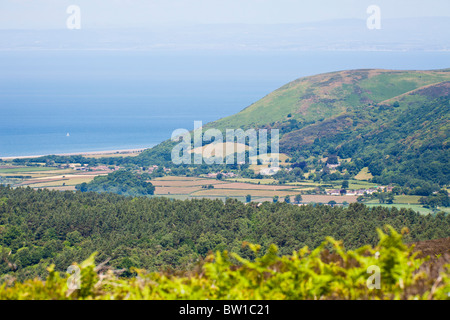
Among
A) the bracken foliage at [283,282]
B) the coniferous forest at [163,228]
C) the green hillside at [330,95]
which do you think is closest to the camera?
the bracken foliage at [283,282]

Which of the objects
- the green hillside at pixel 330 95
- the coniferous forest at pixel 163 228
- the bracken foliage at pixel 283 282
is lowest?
the coniferous forest at pixel 163 228

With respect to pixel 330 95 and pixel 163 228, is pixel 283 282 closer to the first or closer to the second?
pixel 163 228

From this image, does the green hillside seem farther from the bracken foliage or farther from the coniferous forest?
the bracken foliage

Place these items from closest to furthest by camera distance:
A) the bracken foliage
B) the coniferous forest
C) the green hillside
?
the bracken foliage → the coniferous forest → the green hillside

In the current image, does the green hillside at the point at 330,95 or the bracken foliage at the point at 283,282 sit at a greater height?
the green hillside at the point at 330,95

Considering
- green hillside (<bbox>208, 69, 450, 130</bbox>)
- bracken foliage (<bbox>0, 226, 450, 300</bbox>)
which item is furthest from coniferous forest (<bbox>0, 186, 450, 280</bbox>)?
green hillside (<bbox>208, 69, 450, 130</bbox>)

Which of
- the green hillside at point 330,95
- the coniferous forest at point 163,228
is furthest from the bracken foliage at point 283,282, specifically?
the green hillside at point 330,95

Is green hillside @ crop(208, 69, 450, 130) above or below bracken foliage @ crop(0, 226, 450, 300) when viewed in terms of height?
above

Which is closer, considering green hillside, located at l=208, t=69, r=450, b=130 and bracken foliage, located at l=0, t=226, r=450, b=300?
bracken foliage, located at l=0, t=226, r=450, b=300

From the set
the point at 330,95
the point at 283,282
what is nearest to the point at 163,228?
the point at 283,282

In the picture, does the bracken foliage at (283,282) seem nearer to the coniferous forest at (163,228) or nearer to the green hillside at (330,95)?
the coniferous forest at (163,228)

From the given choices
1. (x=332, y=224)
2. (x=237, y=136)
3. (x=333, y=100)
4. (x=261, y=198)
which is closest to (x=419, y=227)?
(x=332, y=224)

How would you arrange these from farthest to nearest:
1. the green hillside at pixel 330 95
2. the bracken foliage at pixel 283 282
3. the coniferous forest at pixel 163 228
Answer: the green hillside at pixel 330 95 < the coniferous forest at pixel 163 228 < the bracken foliage at pixel 283 282
